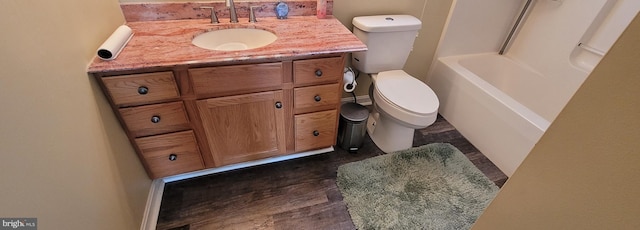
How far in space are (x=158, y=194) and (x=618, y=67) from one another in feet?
5.57

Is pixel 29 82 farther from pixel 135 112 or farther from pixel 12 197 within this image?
pixel 135 112

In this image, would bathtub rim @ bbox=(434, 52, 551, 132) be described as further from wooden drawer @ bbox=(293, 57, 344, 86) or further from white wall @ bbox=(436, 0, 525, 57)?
wooden drawer @ bbox=(293, 57, 344, 86)

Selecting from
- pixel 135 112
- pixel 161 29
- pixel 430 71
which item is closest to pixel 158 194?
pixel 135 112

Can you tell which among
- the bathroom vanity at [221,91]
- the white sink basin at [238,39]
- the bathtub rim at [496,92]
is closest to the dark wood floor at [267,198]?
the bathroom vanity at [221,91]

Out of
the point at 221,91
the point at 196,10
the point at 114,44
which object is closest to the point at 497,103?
the point at 221,91

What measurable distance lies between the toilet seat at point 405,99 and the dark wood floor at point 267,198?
1.33 feet

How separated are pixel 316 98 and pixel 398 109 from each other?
0.48 meters

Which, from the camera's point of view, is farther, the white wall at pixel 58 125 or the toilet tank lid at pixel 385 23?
the toilet tank lid at pixel 385 23

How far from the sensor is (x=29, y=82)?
2.17 feet

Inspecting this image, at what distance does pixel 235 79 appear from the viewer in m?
1.10

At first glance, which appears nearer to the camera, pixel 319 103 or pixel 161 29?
pixel 161 29

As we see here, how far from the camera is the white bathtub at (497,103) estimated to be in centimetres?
148

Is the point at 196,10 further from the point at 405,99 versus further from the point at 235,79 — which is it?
the point at 405,99

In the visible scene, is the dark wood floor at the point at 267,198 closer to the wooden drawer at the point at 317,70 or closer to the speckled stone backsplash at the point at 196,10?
the wooden drawer at the point at 317,70
